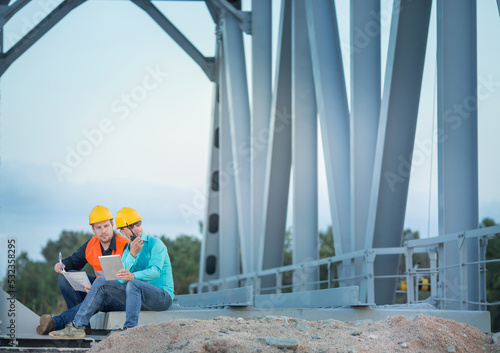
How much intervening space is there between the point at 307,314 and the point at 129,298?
6.67ft

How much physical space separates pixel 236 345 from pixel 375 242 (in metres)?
5.77

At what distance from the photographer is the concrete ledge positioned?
686cm

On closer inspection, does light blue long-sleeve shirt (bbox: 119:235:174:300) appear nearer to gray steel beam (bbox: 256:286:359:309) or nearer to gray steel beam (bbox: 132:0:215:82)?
gray steel beam (bbox: 256:286:359:309)

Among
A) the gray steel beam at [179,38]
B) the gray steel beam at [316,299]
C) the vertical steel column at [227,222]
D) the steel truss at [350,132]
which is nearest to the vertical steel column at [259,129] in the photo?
the steel truss at [350,132]

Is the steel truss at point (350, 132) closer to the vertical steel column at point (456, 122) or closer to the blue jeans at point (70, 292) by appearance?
the vertical steel column at point (456, 122)

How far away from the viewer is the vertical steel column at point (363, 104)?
1136 cm

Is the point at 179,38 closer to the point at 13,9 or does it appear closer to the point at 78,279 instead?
the point at 13,9

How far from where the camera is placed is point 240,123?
2066 centimetres

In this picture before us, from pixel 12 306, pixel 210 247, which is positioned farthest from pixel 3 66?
pixel 12 306

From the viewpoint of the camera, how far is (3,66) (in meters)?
26.1

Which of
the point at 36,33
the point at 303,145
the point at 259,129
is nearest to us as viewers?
the point at 303,145

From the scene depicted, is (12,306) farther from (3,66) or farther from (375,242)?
(3,66)

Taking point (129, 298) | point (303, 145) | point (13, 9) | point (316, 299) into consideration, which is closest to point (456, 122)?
point (316, 299)

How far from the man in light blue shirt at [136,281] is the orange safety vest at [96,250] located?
0.50 m
